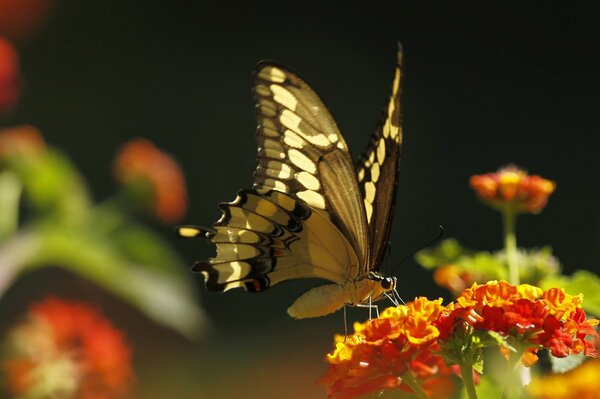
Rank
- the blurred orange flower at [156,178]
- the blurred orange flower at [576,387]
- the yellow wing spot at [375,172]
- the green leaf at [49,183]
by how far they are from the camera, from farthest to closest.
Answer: the blurred orange flower at [156,178], the green leaf at [49,183], the yellow wing spot at [375,172], the blurred orange flower at [576,387]

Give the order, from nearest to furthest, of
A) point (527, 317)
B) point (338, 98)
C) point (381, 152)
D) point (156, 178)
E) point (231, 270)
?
point (527, 317) < point (381, 152) < point (231, 270) < point (156, 178) < point (338, 98)

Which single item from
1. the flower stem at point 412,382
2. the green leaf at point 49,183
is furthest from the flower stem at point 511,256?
the green leaf at point 49,183

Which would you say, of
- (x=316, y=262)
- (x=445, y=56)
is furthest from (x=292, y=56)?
(x=316, y=262)

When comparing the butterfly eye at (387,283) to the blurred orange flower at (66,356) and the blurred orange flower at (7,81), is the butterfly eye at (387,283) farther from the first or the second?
the blurred orange flower at (7,81)

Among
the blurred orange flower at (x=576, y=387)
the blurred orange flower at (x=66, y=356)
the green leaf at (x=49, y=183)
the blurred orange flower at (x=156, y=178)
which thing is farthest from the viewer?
the blurred orange flower at (x=156, y=178)

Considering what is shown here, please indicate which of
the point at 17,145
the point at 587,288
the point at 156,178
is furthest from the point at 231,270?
the point at 156,178

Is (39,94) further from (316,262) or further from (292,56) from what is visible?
(316,262)

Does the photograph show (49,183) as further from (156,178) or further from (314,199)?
(314,199)
